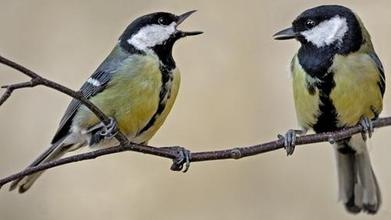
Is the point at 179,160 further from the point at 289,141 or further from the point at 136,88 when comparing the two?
the point at 136,88

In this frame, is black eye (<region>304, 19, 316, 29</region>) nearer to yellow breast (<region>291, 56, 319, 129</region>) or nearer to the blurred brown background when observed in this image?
yellow breast (<region>291, 56, 319, 129</region>)

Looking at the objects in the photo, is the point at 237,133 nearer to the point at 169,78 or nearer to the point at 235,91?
the point at 235,91

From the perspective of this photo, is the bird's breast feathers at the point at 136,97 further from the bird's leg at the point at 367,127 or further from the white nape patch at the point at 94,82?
the bird's leg at the point at 367,127

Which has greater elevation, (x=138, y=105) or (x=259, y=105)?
(x=259, y=105)

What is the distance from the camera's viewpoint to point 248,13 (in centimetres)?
363

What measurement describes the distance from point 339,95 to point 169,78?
431mm

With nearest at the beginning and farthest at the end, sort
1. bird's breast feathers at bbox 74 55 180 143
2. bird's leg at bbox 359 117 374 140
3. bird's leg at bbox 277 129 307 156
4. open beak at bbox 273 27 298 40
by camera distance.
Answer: bird's leg at bbox 277 129 307 156 → bird's leg at bbox 359 117 374 140 → open beak at bbox 273 27 298 40 → bird's breast feathers at bbox 74 55 180 143

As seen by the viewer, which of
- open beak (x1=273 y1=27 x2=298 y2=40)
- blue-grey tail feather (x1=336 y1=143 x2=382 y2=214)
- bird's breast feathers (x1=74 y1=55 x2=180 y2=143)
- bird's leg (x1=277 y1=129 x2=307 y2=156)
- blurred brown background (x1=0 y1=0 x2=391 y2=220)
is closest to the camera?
bird's leg (x1=277 y1=129 x2=307 y2=156)

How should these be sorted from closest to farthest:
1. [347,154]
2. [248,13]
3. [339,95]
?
[339,95] < [347,154] < [248,13]

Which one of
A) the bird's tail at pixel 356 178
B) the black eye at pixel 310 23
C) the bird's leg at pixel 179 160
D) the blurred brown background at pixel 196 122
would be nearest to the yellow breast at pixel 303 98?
the black eye at pixel 310 23

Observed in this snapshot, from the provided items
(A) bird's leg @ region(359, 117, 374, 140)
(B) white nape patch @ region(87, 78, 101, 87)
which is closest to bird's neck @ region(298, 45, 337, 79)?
(A) bird's leg @ region(359, 117, 374, 140)

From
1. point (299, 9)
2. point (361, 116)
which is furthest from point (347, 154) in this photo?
point (299, 9)

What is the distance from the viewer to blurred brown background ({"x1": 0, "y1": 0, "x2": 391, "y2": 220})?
132 inches

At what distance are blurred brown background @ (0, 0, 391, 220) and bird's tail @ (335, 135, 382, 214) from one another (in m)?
0.75
